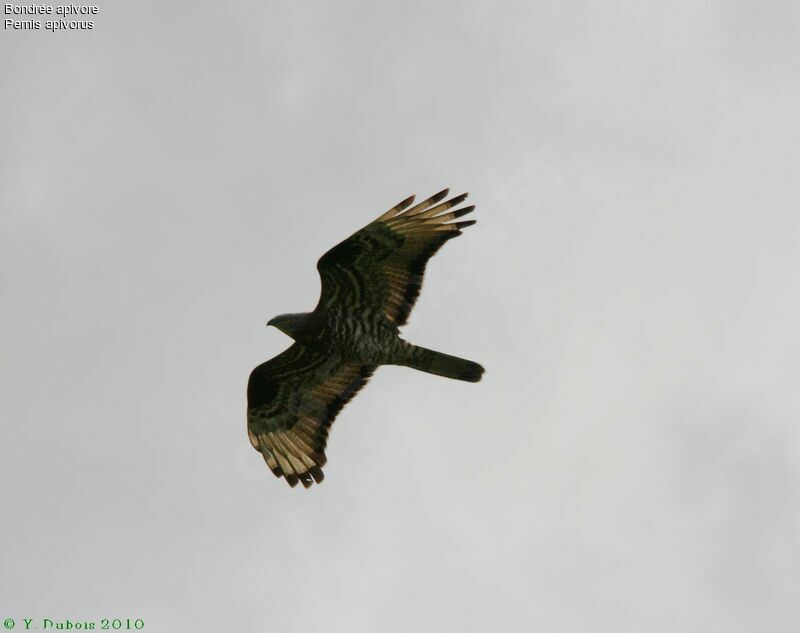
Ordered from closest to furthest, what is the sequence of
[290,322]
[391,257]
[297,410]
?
1. [391,257]
2. [290,322]
3. [297,410]

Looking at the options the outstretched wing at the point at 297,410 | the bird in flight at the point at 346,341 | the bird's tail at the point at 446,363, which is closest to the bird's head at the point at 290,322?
the bird in flight at the point at 346,341

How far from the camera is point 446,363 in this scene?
1828 centimetres

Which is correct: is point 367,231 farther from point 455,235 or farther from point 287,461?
point 287,461

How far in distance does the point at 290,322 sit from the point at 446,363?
2.29 metres

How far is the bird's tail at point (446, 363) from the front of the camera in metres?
18.2

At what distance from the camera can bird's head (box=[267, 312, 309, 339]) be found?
61.2 feet

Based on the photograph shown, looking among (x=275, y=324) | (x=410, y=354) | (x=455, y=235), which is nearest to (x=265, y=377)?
(x=275, y=324)

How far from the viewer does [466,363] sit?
59.9 ft

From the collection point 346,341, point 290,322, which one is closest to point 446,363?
point 346,341

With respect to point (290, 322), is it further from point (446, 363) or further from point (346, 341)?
point (446, 363)

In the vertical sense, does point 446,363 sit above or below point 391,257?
below

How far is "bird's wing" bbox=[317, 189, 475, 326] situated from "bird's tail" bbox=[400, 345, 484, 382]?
1.58 ft

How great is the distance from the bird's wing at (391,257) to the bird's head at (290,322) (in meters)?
0.50

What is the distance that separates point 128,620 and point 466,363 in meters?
8.53
